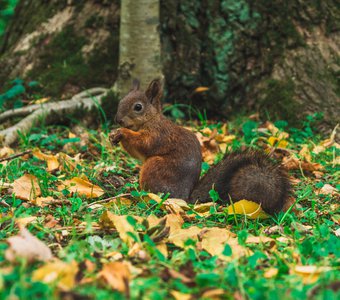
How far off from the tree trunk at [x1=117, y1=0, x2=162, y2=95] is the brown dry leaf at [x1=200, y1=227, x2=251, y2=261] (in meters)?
2.49

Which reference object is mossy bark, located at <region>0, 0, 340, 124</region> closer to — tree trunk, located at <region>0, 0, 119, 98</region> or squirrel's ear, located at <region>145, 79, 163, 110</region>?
tree trunk, located at <region>0, 0, 119, 98</region>

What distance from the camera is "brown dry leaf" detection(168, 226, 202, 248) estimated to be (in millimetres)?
2447

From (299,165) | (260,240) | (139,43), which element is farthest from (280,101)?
(260,240)

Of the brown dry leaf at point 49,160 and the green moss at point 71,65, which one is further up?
the green moss at point 71,65

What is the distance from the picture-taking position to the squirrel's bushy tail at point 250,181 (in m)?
2.98

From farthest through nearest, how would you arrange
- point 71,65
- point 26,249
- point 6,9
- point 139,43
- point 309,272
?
point 6,9 → point 71,65 → point 139,43 → point 309,272 → point 26,249

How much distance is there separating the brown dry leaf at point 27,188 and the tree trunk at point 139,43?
1781 mm

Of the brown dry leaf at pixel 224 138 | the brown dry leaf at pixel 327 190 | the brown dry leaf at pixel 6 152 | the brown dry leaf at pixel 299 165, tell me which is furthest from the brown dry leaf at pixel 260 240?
the brown dry leaf at pixel 6 152

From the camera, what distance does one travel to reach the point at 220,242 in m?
2.45

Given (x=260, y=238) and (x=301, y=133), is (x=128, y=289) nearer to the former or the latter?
(x=260, y=238)

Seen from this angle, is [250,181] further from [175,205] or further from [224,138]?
[224,138]

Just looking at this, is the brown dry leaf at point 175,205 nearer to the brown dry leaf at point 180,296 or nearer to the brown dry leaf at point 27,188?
the brown dry leaf at point 27,188

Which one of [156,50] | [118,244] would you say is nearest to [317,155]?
[156,50]

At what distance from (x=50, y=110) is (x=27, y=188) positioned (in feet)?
5.61
